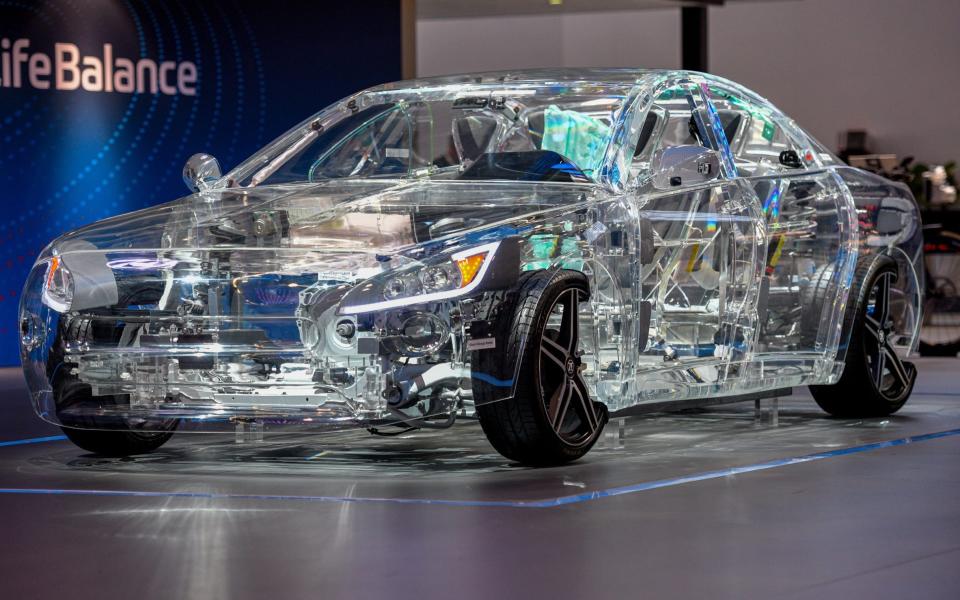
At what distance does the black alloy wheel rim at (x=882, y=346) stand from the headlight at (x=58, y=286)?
3750mm

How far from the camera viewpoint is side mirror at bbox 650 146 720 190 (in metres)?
6.32

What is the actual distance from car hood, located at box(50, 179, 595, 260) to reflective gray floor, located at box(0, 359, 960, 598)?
32.5 inches

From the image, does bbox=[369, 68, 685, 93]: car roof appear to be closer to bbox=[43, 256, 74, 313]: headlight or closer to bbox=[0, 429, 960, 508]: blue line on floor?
bbox=[0, 429, 960, 508]: blue line on floor

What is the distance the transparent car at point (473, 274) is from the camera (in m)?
5.57

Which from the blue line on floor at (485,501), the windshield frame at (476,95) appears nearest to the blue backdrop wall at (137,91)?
the windshield frame at (476,95)

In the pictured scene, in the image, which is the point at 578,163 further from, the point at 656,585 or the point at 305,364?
the point at 656,585

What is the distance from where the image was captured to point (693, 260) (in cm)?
657

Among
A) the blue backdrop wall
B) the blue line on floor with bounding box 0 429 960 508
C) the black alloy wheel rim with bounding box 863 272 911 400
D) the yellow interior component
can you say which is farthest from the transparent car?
the blue backdrop wall

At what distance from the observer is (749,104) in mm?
7559

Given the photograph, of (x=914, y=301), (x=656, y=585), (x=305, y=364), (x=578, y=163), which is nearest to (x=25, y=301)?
(x=305, y=364)

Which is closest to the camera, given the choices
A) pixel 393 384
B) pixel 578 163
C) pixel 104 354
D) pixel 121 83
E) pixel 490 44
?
pixel 393 384

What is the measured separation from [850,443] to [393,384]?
2.22 meters

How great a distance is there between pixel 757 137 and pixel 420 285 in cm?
257

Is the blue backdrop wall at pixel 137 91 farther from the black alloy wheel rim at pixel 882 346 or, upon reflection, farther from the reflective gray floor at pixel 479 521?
the black alloy wheel rim at pixel 882 346
